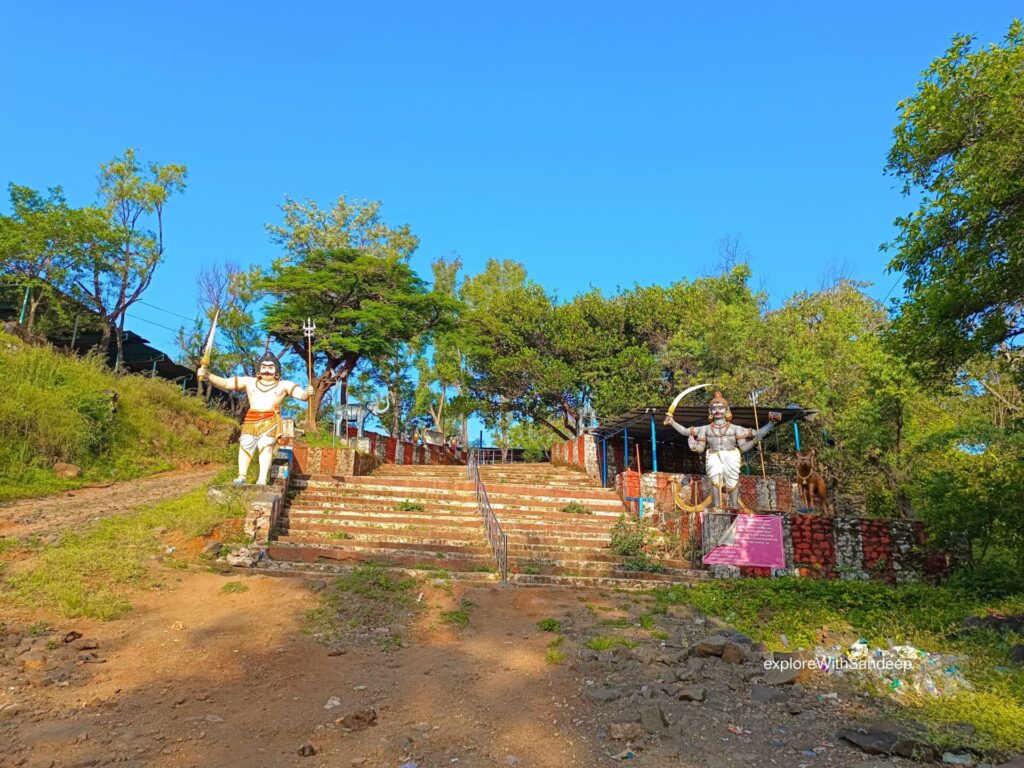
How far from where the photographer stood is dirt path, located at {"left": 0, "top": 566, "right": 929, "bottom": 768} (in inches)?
171

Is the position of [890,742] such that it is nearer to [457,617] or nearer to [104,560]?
[457,617]

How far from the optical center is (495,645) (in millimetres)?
6918

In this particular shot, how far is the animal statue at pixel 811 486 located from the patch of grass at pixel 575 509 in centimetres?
499

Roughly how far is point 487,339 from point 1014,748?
2280cm

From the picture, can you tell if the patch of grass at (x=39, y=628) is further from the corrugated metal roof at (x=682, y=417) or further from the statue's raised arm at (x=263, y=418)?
the corrugated metal roof at (x=682, y=417)

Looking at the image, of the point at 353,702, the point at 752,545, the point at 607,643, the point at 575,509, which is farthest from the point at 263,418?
the point at 752,545

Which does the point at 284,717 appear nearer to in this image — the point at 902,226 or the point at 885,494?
the point at 902,226

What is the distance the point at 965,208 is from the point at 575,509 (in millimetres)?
8856

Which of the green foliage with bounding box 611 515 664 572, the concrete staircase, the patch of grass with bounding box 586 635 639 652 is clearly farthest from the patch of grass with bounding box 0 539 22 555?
the green foliage with bounding box 611 515 664 572

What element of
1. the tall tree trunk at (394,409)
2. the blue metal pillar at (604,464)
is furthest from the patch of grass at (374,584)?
the tall tree trunk at (394,409)

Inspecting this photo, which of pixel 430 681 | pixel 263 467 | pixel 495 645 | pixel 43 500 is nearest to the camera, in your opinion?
pixel 430 681

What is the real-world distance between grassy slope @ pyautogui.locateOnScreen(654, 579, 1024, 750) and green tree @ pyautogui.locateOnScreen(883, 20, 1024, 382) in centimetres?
367

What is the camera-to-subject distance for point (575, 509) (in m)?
13.9

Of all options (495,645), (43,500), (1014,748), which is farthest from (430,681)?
(43,500)
